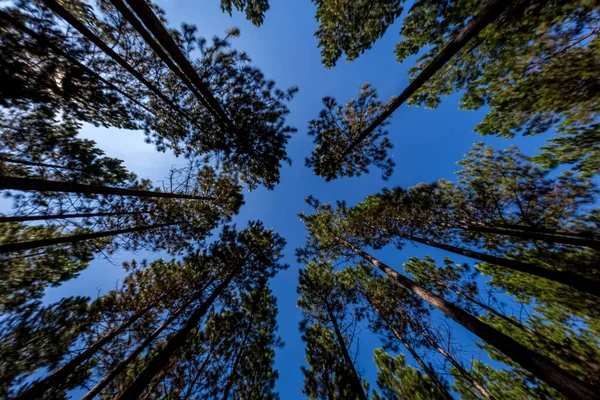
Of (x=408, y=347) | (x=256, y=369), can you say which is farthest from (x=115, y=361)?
(x=408, y=347)

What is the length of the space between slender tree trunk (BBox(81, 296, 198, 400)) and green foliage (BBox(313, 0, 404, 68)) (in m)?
12.0

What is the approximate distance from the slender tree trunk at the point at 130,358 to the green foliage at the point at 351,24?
473 inches

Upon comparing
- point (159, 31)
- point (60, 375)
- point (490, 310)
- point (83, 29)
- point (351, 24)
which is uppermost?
point (351, 24)

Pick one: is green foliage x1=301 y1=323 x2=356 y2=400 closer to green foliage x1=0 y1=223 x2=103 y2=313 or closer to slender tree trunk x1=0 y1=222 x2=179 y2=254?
slender tree trunk x1=0 y1=222 x2=179 y2=254

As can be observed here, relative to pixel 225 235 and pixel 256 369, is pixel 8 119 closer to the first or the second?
pixel 225 235

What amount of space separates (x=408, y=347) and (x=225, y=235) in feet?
31.5

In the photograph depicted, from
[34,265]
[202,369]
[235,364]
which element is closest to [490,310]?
[235,364]

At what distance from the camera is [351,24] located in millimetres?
6926

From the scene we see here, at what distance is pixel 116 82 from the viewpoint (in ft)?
21.1

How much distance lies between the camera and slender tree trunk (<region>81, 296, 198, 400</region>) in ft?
17.7

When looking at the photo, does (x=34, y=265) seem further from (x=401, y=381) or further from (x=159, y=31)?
(x=401, y=381)

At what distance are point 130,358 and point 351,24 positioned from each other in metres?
14.1

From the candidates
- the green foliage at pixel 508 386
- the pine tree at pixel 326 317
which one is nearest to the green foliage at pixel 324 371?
the pine tree at pixel 326 317

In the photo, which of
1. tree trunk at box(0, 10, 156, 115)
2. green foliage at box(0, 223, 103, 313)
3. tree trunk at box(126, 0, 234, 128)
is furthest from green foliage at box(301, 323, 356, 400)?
tree trunk at box(0, 10, 156, 115)
